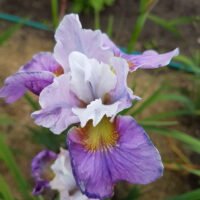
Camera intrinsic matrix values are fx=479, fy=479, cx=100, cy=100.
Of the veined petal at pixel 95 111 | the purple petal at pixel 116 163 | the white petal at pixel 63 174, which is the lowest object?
the white petal at pixel 63 174

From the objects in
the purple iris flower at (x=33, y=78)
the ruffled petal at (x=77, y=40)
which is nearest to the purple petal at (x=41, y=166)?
the purple iris flower at (x=33, y=78)

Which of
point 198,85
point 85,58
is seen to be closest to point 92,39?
point 85,58

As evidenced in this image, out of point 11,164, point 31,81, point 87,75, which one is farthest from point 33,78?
point 11,164

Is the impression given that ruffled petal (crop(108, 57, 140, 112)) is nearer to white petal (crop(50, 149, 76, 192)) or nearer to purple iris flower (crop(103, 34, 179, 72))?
purple iris flower (crop(103, 34, 179, 72))

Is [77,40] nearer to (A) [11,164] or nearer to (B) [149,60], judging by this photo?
(B) [149,60]

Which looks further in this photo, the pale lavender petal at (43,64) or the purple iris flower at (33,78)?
the pale lavender petal at (43,64)

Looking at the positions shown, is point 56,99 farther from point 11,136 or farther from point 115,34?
point 115,34

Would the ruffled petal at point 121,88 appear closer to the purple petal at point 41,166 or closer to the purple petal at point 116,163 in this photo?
the purple petal at point 116,163
